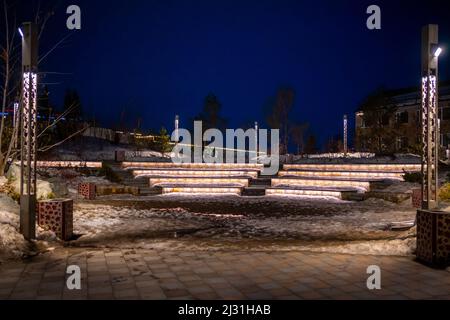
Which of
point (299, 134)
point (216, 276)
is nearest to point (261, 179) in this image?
point (216, 276)

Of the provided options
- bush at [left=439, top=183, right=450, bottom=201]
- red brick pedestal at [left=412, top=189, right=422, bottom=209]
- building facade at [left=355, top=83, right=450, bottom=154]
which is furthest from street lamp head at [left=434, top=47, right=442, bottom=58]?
building facade at [left=355, top=83, right=450, bottom=154]

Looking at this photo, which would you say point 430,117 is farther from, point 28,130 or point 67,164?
point 67,164

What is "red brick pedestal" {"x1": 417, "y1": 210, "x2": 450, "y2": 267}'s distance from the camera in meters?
5.79

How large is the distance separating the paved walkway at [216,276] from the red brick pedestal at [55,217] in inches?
36.1

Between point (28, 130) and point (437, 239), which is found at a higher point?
point (28, 130)

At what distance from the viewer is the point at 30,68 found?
704 centimetres

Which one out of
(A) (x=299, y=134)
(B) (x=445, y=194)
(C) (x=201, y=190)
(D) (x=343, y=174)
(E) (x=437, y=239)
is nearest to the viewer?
(E) (x=437, y=239)

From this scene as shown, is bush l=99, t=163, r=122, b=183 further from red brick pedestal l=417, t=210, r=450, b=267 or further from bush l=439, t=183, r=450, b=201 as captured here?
red brick pedestal l=417, t=210, r=450, b=267

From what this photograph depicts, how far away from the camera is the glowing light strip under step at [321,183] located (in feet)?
52.6

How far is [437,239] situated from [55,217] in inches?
249

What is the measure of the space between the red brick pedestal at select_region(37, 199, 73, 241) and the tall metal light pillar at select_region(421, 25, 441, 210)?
628 cm

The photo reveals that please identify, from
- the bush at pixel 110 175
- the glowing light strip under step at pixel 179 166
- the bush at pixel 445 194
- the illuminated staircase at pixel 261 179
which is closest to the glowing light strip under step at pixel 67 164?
the illuminated staircase at pixel 261 179

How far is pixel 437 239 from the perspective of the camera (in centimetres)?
582
